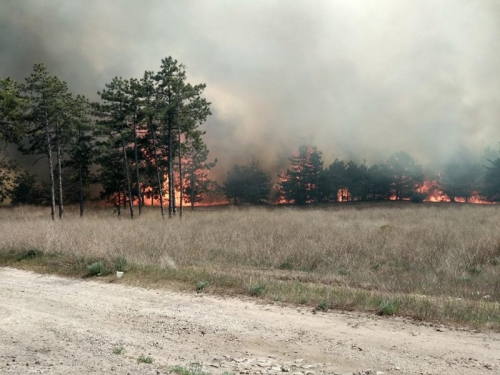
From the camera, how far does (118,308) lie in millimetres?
8211

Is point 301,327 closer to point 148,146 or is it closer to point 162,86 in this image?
point 162,86

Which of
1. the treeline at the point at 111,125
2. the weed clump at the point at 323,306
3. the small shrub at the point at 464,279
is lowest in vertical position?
the small shrub at the point at 464,279

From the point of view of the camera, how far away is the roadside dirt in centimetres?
521

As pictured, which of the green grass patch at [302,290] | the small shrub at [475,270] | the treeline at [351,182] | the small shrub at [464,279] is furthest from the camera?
the treeline at [351,182]

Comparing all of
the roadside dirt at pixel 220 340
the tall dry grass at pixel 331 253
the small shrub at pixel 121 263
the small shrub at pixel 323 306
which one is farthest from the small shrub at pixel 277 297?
the small shrub at pixel 121 263

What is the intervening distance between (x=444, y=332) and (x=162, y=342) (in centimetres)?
457

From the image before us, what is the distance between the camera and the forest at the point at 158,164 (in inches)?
1439

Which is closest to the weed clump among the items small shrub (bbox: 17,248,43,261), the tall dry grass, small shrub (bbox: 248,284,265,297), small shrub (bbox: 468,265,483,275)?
small shrub (bbox: 248,284,265,297)

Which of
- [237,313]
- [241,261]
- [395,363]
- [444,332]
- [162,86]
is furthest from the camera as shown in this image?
[162,86]

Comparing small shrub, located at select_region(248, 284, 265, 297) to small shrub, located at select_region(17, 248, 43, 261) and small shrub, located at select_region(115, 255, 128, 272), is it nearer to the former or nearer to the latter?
small shrub, located at select_region(115, 255, 128, 272)

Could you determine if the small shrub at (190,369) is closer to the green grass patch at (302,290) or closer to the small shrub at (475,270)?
the green grass patch at (302,290)

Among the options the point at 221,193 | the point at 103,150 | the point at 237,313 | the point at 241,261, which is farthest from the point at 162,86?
the point at 221,193

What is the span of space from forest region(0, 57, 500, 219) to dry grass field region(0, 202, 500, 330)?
20.6 m

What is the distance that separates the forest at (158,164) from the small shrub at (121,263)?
23.7 meters
